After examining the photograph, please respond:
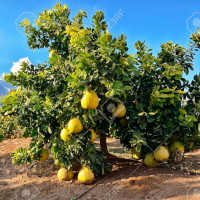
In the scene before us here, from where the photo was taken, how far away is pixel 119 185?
3844 millimetres

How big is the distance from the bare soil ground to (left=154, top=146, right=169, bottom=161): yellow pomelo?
31 centimetres

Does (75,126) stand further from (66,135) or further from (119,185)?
(119,185)

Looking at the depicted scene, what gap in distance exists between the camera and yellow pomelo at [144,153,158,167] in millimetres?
4305

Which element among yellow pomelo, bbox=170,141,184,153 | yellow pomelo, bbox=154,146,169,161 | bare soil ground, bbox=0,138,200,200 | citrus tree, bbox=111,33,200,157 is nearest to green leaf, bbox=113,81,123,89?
citrus tree, bbox=111,33,200,157

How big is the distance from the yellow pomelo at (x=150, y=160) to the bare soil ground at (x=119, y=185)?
10cm

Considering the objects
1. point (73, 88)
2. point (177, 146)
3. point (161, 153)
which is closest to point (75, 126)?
point (73, 88)

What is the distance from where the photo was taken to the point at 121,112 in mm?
3666

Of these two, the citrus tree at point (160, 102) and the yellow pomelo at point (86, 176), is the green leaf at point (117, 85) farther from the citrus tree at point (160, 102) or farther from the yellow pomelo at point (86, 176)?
the yellow pomelo at point (86, 176)

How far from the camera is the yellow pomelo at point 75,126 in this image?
361 cm

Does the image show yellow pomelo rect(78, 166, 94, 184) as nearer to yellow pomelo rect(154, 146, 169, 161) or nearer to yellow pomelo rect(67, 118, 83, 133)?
yellow pomelo rect(67, 118, 83, 133)

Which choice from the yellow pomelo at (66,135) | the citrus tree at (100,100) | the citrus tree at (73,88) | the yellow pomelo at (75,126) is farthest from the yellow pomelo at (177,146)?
the yellow pomelo at (66,135)

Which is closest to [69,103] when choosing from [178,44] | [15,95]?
[15,95]

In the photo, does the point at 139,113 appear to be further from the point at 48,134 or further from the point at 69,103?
the point at 48,134

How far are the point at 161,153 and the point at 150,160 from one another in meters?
0.39
